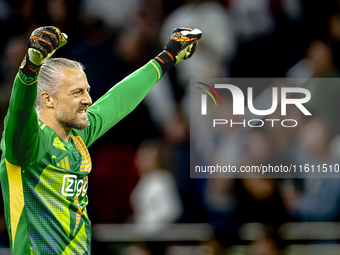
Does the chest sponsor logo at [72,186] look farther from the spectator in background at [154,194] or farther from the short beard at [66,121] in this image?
the spectator in background at [154,194]

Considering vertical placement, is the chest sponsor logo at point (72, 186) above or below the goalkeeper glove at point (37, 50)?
below

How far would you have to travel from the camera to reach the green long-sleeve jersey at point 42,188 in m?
2.16

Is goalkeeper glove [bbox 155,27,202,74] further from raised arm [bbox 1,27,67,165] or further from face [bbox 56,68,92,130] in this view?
raised arm [bbox 1,27,67,165]

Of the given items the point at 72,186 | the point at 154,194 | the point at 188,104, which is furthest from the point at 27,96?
the point at 188,104

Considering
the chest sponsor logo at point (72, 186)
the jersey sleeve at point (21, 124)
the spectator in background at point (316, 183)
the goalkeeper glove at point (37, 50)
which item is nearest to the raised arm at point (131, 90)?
the chest sponsor logo at point (72, 186)

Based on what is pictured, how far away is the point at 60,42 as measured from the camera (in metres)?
2.15

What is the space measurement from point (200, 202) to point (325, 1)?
2846 millimetres

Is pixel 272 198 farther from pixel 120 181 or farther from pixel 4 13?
pixel 4 13

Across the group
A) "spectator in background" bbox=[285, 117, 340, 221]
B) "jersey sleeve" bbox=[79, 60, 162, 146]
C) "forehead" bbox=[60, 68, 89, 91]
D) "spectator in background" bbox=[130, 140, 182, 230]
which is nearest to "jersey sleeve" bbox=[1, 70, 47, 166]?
"forehead" bbox=[60, 68, 89, 91]

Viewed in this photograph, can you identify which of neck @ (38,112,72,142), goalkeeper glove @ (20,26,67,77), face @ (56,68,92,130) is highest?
goalkeeper glove @ (20,26,67,77)

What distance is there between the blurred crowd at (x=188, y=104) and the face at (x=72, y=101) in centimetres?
255

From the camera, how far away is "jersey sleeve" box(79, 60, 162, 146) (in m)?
2.93

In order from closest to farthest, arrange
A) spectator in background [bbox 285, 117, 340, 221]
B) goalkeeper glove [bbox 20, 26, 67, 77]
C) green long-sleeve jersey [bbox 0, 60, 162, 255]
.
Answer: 1. goalkeeper glove [bbox 20, 26, 67, 77]
2. green long-sleeve jersey [bbox 0, 60, 162, 255]
3. spectator in background [bbox 285, 117, 340, 221]

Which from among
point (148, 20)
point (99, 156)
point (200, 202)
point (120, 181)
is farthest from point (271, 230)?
point (148, 20)
